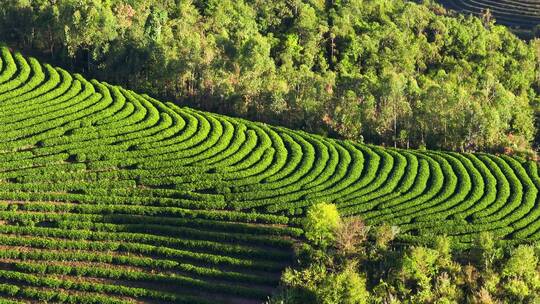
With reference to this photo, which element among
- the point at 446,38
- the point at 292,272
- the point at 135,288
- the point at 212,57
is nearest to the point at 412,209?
the point at 292,272

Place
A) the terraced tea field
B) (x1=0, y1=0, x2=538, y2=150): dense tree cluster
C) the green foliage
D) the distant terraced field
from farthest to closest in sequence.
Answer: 1. the distant terraced field
2. (x1=0, y1=0, x2=538, y2=150): dense tree cluster
3. the green foliage
4. the terraced tea field

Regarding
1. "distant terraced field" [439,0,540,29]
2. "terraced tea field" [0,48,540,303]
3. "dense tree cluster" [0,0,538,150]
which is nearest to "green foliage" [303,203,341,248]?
"terraced tea field" [0,48,540,303]

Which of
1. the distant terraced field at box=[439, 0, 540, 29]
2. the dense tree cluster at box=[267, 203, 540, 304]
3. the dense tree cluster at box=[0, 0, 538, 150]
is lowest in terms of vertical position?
the dense tree cluster at box=[267, 203, 540, 304]

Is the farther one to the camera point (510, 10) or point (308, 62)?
point (510, 10)

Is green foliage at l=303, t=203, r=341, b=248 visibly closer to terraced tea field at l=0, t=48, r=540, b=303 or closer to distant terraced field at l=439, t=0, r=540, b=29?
terraced tea field at l=0, t=48, r=540, b=303

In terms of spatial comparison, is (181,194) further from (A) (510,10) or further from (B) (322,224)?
(A) (510,10)

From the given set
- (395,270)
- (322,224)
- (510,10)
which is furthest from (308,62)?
(510,10)
